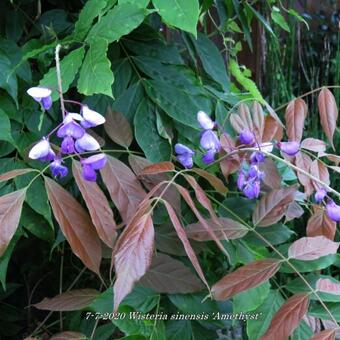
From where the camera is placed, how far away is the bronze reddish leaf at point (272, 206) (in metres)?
0.78

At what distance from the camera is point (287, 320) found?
1.94 feet

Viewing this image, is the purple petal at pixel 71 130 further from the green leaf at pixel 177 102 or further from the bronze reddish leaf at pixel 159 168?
the green leaf at pixel 177 102

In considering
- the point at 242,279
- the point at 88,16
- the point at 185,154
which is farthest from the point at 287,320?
the point at 88,16

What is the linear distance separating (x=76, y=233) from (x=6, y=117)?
0.27 m

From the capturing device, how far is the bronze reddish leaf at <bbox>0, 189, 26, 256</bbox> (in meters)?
0.59

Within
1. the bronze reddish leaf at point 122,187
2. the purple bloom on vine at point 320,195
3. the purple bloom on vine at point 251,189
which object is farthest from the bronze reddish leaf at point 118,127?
the purple bloom on vine at point 320,195

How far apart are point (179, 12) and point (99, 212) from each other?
0.97ft

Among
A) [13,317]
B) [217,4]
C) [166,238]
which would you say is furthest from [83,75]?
[13,317]

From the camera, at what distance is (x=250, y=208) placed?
851 millimetres

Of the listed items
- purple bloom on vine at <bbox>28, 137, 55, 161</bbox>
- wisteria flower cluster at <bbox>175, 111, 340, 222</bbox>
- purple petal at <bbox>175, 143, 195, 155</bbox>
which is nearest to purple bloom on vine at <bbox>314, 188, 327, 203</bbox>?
wisteria flower cluster at <bbox>175, 111, 340, 222</bbox>

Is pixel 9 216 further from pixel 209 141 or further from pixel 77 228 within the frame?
pixel 209 141

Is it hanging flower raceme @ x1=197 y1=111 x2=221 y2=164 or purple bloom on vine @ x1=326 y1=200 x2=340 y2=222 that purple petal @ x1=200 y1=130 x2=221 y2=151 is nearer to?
hanging flower raceme @ x1=197 y1=111 x2=221 y2=164

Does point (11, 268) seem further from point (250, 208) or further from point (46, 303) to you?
point (250, 208)

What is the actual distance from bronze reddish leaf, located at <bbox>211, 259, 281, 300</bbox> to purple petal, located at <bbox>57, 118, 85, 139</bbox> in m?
0.26
